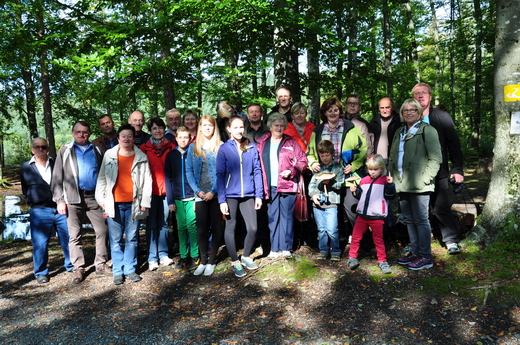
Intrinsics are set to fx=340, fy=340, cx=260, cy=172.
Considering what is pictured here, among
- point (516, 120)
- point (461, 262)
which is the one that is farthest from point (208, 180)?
point (516, 120)

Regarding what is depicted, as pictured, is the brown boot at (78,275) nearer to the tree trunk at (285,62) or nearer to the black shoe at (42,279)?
the black shoe at (42,279)

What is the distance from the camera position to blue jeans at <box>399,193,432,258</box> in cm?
460

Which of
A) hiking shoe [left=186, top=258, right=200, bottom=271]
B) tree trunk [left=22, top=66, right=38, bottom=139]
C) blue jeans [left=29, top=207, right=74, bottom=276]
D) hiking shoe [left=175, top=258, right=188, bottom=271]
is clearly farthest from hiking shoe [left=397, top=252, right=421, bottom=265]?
tree trunk [left=22, top=66, right=38, bottom=139]

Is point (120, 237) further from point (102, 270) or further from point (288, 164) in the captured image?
point (288, 164)

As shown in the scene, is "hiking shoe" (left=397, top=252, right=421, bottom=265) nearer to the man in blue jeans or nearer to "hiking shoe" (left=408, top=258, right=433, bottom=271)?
"hiking shoe" (left=408, top=258, right=433, bottom=271)

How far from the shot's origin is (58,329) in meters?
3.74

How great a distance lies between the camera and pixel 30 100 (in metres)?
19.8

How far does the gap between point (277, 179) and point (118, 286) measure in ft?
9.07

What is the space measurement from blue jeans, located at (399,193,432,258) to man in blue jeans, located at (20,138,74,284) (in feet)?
17.3

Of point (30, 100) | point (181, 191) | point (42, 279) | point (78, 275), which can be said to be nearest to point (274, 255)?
point (181, 191)

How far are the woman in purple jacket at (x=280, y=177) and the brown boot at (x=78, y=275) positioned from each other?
2.86 meters

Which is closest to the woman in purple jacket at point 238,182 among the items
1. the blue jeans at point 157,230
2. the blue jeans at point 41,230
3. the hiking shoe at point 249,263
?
the hiking shoe at point 249,263

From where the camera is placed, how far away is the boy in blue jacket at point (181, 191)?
207 inches

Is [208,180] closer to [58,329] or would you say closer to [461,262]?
[58,329]
